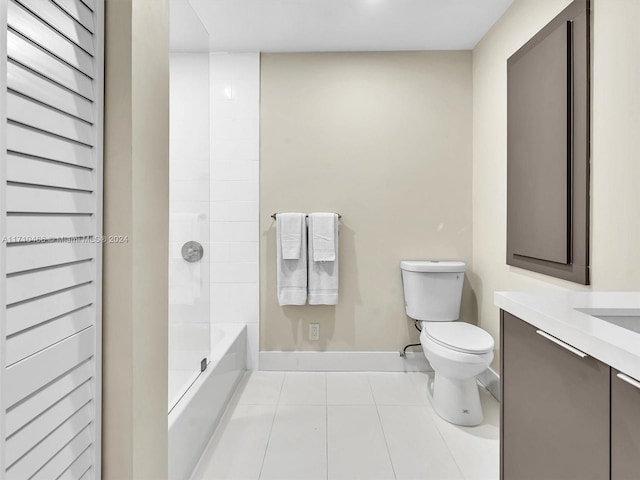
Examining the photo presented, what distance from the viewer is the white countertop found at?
0.69 meters

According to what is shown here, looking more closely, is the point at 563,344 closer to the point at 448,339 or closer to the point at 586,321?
the point at 586,321

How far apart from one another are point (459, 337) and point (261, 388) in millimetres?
1288

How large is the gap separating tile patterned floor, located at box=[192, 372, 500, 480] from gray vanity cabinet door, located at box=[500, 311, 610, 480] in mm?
687

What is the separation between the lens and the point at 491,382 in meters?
2.52

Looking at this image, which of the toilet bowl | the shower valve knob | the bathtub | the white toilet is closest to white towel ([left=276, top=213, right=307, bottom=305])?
the bathtub

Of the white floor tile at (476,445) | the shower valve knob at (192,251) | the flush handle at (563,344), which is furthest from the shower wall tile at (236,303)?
the flush handle at (563,344)

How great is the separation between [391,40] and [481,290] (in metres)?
1.80

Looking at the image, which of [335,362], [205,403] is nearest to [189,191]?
[205,403]

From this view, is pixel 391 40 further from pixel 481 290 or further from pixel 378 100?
pixel 481 290

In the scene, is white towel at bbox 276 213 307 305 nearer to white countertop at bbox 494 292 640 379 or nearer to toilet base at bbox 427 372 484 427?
toilet base at bbox 427 372 484 427

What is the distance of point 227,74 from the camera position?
2.84m

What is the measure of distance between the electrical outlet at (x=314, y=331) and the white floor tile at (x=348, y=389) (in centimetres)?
27

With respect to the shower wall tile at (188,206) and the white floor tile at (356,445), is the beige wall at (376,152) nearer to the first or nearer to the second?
the shower wall tile at (188,206)

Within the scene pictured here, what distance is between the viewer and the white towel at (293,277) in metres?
2.76
